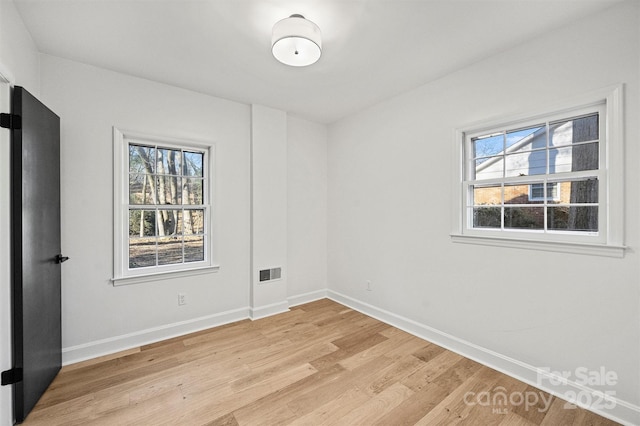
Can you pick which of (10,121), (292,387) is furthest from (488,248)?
(10,121)

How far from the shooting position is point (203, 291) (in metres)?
3.26

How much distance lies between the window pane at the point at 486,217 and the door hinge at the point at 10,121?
3.64m

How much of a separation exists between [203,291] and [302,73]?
2674 mm

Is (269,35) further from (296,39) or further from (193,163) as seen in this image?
(193,163)

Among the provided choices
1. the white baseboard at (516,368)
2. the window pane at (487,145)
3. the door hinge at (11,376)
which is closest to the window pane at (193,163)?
the door hinge at (11,376)

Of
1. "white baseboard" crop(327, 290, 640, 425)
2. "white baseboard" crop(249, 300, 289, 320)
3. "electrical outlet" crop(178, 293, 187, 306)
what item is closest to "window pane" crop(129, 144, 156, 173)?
"electrical outlet" crop(178, 293, 187, 306)

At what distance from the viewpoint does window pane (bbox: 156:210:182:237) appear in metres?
3.08

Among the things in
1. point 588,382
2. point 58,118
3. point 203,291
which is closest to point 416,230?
point 588,382

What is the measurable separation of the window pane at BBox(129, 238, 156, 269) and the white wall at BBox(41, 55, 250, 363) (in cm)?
22

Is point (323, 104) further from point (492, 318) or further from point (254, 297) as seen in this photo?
point (492, 318)

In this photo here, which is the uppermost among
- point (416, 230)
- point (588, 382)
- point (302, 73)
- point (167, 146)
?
point (302, 73)

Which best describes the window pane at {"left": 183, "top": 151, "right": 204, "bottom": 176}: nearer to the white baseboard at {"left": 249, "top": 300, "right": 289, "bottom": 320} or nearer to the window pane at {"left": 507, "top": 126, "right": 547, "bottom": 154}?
the white baseboard at {"left": 249, "top": 300, "right": 289, "bottom": 320}

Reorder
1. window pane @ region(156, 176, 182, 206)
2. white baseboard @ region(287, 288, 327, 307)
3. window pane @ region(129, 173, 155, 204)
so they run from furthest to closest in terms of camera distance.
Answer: white baseboard @ region(287, 288, 327, 307) → window pane @ region(156, 176, 182, 206) → window pane @ region(129, 173, 155, 204)

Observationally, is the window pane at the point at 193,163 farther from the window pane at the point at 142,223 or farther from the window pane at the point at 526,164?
the window pane at the point at 526,164
